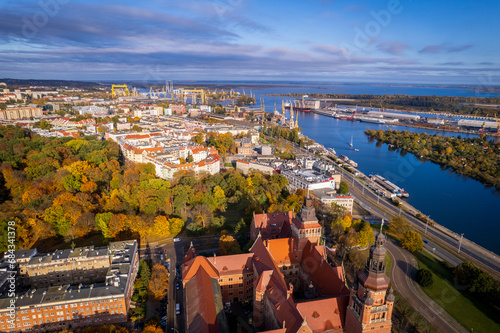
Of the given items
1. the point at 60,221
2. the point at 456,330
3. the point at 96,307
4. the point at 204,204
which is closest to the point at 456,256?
the point at 456,330

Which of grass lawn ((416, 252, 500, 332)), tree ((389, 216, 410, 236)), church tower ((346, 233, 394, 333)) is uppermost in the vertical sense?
church tower ((346, 233, 394, 333))

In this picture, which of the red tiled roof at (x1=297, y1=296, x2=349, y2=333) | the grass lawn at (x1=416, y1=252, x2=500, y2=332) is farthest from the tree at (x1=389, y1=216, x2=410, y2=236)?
the red tiled roof at (x1=297, y1=296, x2=349, y2=333)

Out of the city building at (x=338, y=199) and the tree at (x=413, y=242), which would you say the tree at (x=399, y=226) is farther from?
Answer: the city building at (x=338, y=199)

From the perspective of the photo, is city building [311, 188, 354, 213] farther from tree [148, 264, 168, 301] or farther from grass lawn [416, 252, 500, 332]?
tree [148, 264, 168, 301]

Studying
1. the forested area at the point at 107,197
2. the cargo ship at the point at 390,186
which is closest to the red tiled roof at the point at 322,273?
the forested area at the point at 107,197

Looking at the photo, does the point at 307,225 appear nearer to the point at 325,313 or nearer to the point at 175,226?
the point at 325,313

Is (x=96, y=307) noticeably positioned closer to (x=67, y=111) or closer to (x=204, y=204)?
(x=204, y=204)
